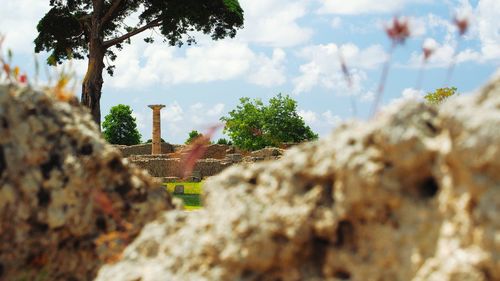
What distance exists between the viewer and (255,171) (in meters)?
3.77

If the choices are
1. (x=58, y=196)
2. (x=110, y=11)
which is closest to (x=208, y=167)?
(x=110, y=11)

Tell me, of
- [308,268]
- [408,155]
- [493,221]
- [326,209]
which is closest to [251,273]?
[308,268]

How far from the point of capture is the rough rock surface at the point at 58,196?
457 centimetres

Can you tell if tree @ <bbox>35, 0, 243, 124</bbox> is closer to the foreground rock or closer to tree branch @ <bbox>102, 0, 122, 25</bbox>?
tree branch @ <bbox>102, 0, 122, 25</bbox>

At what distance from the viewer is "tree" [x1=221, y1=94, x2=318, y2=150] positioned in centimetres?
5819

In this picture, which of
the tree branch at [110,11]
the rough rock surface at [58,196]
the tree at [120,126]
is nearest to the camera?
the rough rock surface at [58,196]

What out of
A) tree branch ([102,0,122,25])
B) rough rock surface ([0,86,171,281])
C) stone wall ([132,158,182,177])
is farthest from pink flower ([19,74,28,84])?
stone wall ([132,158,182,177])

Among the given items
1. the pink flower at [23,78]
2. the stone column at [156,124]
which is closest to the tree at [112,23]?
the stone column at [156,124]

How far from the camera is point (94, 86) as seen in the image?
31.0 m

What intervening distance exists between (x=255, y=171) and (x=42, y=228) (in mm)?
1686

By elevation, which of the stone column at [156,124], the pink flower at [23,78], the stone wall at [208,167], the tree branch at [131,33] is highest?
the tree branch at [131,33]

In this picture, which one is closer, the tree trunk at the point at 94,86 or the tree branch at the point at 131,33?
the tree trunk at the point at 94,86

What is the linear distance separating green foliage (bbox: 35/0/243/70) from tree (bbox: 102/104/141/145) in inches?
1173

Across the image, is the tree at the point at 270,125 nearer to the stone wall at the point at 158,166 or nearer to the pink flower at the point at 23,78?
the stone wall at the point at 158,166
